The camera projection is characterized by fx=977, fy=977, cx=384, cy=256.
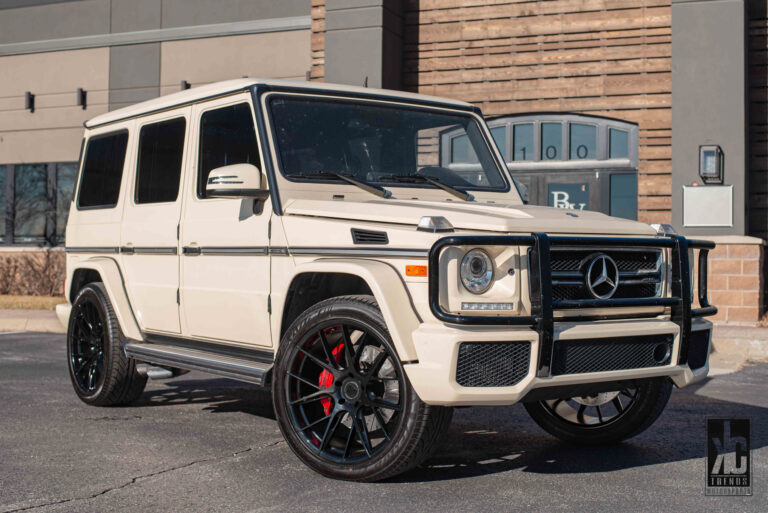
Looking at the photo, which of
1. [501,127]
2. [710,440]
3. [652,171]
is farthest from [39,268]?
[710,440]

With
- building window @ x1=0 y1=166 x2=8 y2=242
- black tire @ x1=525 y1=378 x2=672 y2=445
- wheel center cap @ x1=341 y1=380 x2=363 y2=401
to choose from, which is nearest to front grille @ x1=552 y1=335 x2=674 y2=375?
black tire @ x1=525 y1=378 x2=672 y2=445

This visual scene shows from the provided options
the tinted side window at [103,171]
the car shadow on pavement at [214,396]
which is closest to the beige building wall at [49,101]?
the car shadow on pavement at [214,396]

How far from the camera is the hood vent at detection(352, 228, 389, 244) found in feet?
15.1

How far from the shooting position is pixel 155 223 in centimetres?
637

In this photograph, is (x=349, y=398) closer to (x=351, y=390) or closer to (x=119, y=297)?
(x=351, y=390)

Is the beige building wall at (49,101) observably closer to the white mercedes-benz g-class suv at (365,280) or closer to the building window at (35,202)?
the building window at (35,202)

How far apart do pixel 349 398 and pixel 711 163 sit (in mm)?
10424

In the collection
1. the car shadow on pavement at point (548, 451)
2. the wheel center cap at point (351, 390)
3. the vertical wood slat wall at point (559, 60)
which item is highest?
the vertical wood slat wall at point (559, 60)

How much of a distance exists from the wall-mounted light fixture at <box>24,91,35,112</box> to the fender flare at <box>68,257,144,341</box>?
1444 cm

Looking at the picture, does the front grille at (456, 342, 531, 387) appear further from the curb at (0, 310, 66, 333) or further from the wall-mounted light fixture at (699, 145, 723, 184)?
the curb at (0, 310, 66, 333)

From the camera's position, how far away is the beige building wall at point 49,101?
19391 millimetres

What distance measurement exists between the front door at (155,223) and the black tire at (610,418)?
2355mm

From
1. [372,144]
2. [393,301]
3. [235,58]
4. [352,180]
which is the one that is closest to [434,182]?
[372,144]

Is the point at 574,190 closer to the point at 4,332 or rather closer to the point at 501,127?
the point at 501,127
